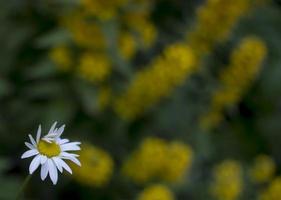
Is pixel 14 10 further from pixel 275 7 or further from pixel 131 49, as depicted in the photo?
pixel 275 7

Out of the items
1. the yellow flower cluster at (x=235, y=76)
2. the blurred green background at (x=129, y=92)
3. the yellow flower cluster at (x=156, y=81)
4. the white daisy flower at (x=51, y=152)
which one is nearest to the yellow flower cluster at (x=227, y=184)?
the blurred green background at (x=129, y=92)

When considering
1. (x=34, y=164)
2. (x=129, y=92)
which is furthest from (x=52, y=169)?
(x=129, y=92)

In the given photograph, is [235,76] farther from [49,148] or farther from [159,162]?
[49,148]

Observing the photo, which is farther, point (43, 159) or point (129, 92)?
point (129, 92)

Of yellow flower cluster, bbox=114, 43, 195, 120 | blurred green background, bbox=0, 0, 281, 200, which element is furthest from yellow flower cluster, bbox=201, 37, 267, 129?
yellow flower cluster, bbox=114, 43, 195, 120

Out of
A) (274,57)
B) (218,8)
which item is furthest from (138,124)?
(274,57)

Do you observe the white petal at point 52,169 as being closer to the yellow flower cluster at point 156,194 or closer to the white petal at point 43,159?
the white petal at point 43,159

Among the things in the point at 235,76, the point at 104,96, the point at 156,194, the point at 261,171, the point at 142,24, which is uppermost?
the point at 142,24
